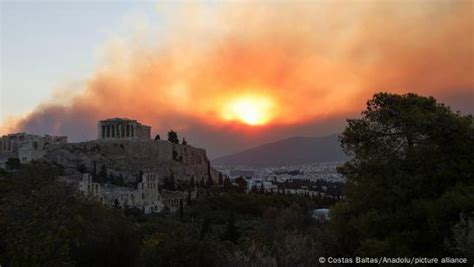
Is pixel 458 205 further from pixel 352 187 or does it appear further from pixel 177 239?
pixel 177 239

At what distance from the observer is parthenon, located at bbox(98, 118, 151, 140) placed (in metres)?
82.3

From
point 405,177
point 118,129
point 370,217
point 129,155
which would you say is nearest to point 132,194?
point 129,155

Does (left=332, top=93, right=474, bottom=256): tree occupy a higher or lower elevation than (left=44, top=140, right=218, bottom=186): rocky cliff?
lower

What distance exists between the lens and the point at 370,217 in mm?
11812

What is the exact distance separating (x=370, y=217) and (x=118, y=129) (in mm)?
74399

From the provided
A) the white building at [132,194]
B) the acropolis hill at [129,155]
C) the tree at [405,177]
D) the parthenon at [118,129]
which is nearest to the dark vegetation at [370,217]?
the tree at [405,177]

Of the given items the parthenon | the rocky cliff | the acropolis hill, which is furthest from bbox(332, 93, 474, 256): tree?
the parthenon

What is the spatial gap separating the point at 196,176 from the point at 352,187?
7049 centimetres

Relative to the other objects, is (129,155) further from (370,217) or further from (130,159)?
(370,217)

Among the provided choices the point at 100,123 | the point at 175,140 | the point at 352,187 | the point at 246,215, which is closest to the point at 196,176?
the point at 175,140

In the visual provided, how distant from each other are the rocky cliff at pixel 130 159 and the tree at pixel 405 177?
5572cm

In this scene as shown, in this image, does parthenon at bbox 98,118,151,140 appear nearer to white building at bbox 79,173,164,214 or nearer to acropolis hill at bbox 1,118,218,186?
acropolis hill at bbox 1,118,218,186

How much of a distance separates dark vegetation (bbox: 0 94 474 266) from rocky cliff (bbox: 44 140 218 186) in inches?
2118

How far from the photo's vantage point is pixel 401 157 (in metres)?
12.3
